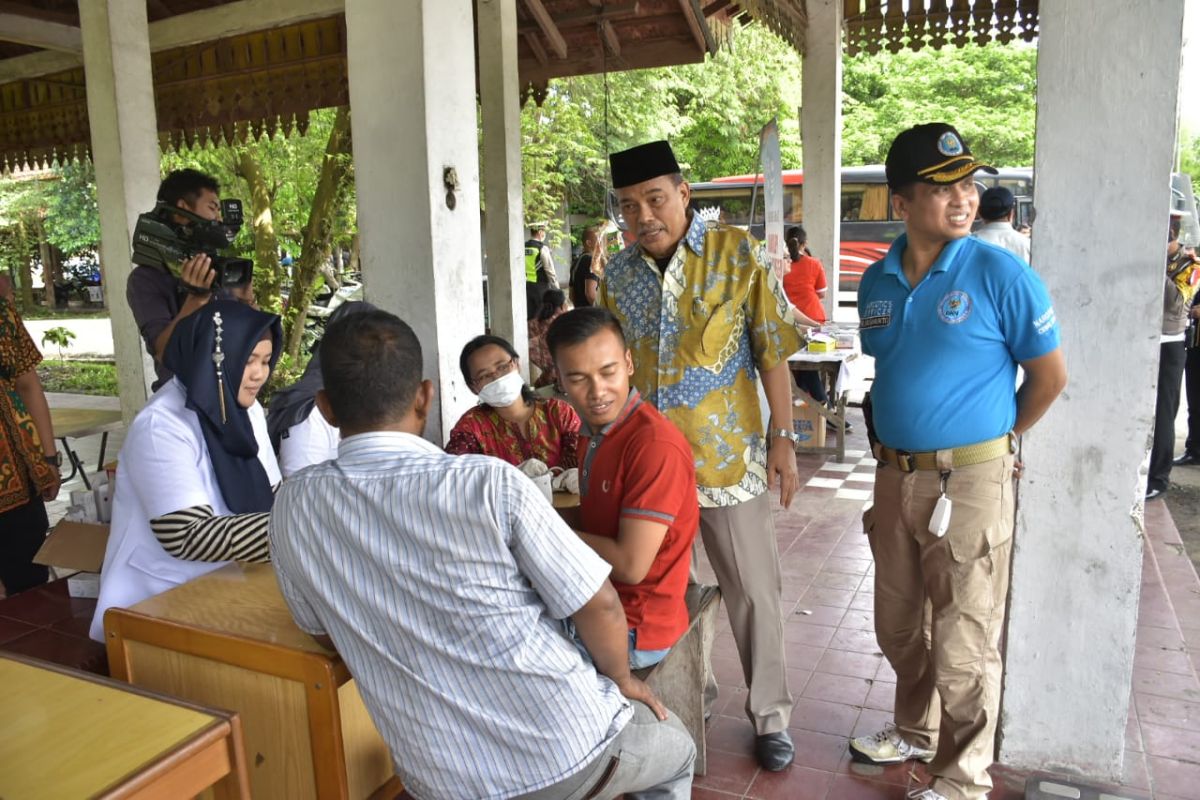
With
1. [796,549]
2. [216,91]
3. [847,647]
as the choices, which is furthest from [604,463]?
[216,91]

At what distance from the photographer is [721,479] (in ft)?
8.08

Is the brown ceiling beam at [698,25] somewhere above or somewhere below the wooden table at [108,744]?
above

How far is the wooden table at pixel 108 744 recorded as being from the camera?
4.26ft

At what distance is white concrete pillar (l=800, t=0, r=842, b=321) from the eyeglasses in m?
6.79

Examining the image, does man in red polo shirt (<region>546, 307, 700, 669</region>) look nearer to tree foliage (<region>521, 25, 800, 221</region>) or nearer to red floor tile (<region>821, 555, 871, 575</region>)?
red floor tile (<region>821, 555, 871, 575</region>)

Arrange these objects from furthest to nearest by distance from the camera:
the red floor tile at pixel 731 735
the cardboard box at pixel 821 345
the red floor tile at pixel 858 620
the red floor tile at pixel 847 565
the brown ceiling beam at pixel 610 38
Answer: the brown ceiling beam at pixel 610 38 → the cardboard box at pixel 821 345 → the red floor tile at pixel 847 565 → the red floor tile at pixel 858 620 → the red floor tile at pixel 731 735

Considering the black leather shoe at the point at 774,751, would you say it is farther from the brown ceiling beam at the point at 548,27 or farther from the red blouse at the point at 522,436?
the brown ceiling beam at the point at 548,27

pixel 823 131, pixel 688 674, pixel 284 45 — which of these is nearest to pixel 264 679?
pixel 688 674

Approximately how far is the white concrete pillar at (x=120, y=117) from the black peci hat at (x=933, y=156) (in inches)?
187

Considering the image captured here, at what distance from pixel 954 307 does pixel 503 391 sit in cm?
141

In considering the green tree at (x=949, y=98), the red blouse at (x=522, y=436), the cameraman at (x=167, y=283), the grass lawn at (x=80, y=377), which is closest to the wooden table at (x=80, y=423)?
the cameraman at (x=167, y=283)

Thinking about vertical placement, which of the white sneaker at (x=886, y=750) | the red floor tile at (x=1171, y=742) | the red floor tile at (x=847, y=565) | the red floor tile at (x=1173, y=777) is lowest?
the red floor tile at (x=847, y=565)

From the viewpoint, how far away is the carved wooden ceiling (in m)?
6.48

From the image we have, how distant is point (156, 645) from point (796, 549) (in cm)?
329
